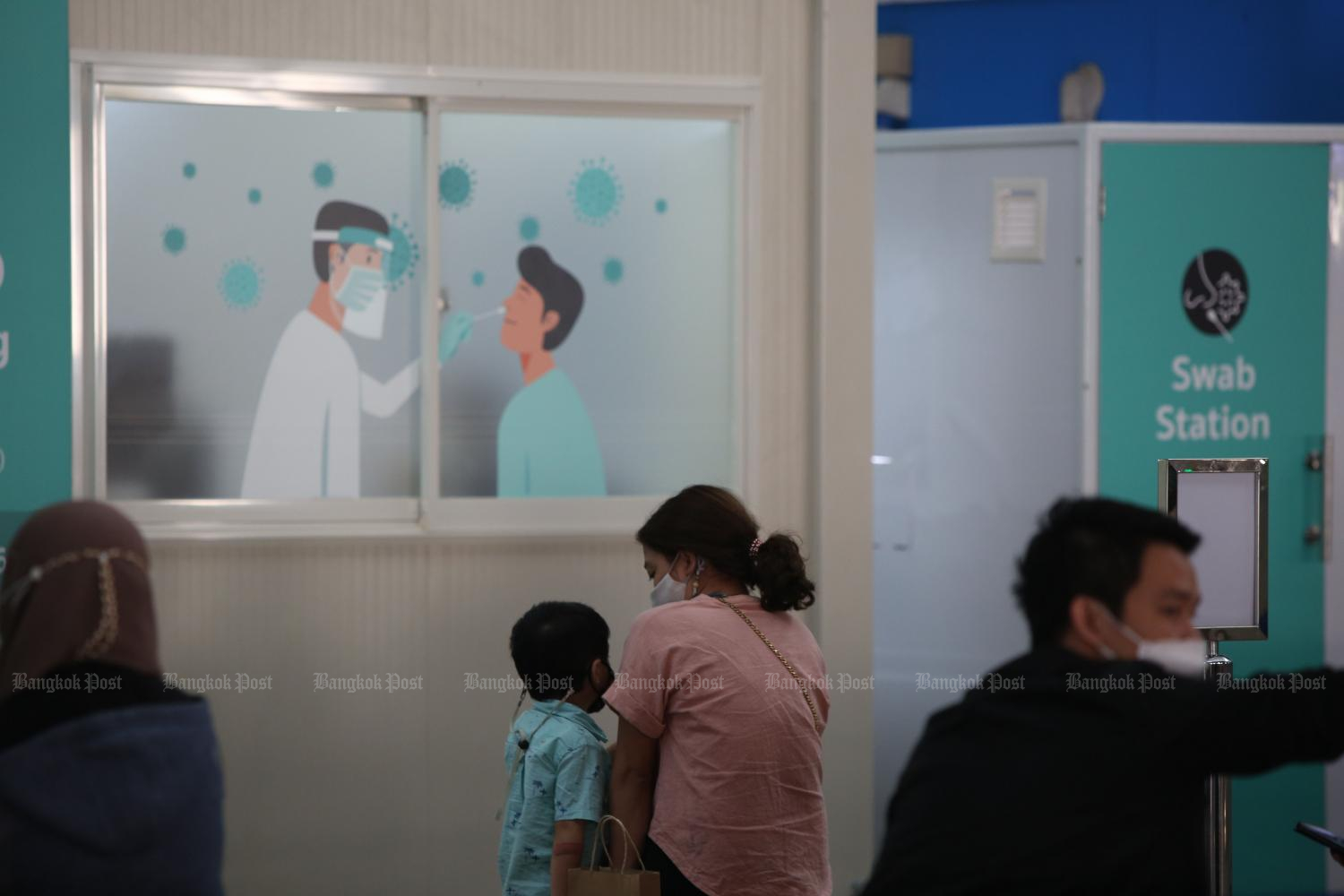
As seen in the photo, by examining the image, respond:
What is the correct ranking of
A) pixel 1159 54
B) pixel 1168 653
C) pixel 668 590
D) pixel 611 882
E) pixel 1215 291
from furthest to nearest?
pixel 1159 54, pixel 1215 291, pixel 668 590, pixel 611 882, pixel 1168 653

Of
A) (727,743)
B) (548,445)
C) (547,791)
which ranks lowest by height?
(547,791)

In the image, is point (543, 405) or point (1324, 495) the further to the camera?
point (1324, 495)

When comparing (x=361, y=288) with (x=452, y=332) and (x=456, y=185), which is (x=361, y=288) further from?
(x=456, y=185)

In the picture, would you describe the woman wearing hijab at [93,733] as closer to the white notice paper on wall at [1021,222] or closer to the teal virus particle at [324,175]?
the teal virus particle at [324,175]

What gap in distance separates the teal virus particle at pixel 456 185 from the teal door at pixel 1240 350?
2.06 m

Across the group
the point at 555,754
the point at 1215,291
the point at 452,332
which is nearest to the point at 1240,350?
the point at 1215,291

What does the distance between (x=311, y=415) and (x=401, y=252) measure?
1.75 feet

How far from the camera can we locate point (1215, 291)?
14.3 feet

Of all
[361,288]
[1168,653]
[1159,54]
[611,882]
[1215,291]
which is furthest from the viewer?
[1159,54]

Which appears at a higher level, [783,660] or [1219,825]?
[783,660]

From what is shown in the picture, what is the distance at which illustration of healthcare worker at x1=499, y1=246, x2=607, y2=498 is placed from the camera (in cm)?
384

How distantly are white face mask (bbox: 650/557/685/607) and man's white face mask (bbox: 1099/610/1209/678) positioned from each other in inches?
40.7

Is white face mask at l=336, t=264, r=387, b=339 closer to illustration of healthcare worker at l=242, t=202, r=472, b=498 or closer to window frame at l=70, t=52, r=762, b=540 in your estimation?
illustration of healthcare worker at l=242, t=202, r=472, b=498

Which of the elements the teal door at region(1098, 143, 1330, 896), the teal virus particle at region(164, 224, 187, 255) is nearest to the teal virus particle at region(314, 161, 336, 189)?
the teal virus particle at region(164, 224, 187, 255)
